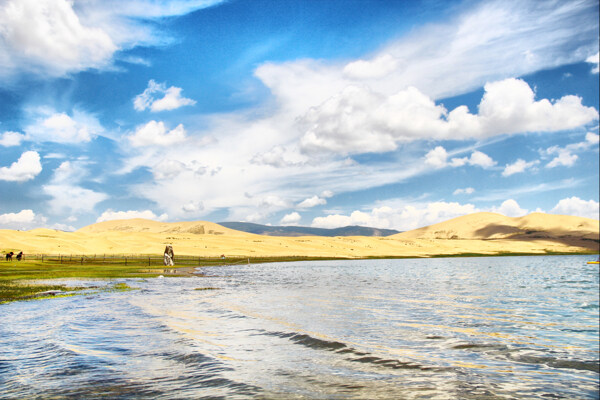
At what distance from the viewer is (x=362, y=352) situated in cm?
1444

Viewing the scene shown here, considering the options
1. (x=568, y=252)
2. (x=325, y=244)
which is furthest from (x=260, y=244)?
(x=568, y=252)

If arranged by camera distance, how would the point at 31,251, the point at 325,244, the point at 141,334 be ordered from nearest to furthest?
the point at 141,334, the point at 31,251, the point at 325,244

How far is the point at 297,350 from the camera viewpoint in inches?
585

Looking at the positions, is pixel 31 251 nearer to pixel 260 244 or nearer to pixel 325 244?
pixel 260 244

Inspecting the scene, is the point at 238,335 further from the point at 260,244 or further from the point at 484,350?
the point at 260,244

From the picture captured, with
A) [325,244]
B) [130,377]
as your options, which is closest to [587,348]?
[130,377]

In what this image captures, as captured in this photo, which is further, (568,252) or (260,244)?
(568,252)

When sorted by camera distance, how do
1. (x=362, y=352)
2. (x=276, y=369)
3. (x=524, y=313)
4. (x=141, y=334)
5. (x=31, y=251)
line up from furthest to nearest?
(x=31, y=251)
(x=524, y=313)
(x=141, y=334)
(x=362, y=352)
(x=276, y=369)

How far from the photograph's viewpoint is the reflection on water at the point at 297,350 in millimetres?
10500

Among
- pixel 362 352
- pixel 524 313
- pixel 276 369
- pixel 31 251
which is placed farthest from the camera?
pixel 31 251

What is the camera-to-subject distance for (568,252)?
199 meters

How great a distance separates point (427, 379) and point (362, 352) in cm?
334

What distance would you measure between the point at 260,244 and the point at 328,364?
164 meters

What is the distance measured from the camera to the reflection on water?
1050 cm
